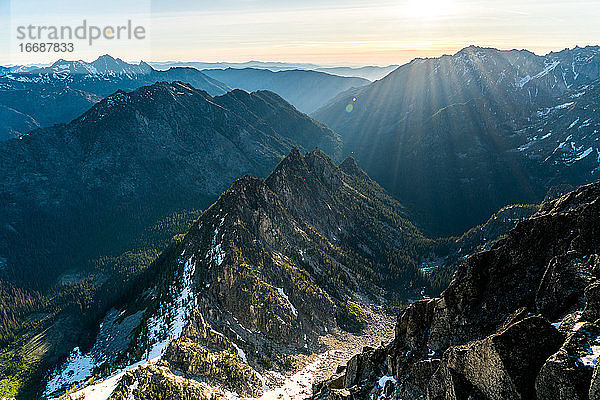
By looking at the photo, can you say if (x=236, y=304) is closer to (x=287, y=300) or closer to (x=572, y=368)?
(x=287, y=300)

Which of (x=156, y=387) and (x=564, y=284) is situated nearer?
(x=564, y=284)

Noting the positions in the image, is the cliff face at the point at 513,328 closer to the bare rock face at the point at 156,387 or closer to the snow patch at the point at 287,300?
the bare rock face at the point at 156,387

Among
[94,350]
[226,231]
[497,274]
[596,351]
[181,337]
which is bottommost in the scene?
Result: [94,350]

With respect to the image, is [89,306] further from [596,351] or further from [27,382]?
[596,351]

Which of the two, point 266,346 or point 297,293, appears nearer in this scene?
point 266,346

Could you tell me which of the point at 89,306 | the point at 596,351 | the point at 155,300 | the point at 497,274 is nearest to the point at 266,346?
the point at 155,300

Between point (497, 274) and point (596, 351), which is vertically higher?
point (596, 351)

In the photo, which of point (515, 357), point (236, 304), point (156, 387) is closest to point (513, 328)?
point (515, 357)

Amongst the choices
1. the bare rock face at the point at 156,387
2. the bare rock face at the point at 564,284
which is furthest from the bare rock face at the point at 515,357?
the bare rock face at the point at 156,387
